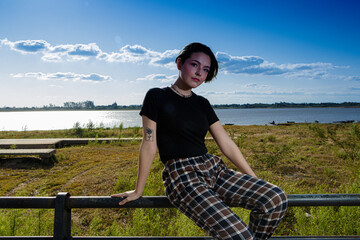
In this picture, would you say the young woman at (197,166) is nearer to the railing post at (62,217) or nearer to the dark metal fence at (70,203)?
the dark metal fence at (70,203)

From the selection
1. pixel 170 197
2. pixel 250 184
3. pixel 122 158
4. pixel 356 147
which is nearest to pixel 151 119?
pixel 170 197

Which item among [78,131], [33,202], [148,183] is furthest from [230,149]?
[78,131]

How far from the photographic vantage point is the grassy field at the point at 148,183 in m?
3.51

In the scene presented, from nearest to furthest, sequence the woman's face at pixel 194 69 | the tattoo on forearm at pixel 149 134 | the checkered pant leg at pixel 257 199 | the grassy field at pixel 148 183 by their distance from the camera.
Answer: the checkered pant leg at pixel 257 199, the tattoo on forearm at pixel 149 134, the woman's face at pixel 194 69, the grassy field at pixel 148 183

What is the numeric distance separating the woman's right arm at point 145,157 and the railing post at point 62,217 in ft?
1.11

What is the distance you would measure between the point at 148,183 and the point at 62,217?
12.8 ft

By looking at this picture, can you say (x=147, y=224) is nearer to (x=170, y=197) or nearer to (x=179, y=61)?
(x=170, y=197)

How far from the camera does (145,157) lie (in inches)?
75.0

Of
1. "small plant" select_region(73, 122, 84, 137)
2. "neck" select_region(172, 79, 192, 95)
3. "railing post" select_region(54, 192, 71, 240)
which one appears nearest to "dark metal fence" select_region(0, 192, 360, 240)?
"railing post" select_region(54, 192, 71, 240)

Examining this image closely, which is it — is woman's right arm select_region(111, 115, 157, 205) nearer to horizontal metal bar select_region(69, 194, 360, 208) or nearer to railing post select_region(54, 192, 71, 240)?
horizontal metal bar select_region(69, 194, 360, 208)

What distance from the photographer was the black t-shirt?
198 centimetres

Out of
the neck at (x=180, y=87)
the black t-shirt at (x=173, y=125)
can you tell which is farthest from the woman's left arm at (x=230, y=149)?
the neck at (x=180, y=87)

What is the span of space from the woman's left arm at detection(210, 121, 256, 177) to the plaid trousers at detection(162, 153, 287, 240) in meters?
0.15

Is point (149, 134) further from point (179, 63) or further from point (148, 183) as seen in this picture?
point (148, 183)
